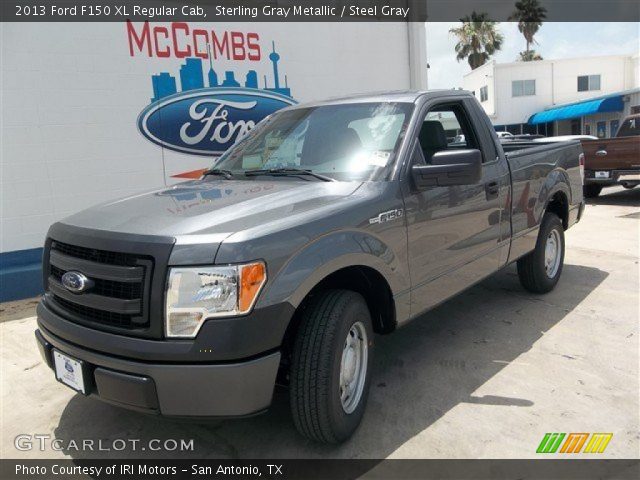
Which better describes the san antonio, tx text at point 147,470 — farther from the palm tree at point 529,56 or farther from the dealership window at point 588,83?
the palm tree at point 529,56

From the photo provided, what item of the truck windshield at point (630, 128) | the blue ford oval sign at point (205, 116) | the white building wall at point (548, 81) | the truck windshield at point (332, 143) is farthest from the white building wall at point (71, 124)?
the white building wall at point (548, 81)

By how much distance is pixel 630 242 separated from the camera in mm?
7645

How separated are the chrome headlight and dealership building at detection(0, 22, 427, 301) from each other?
4.02 metres

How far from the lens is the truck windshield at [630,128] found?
12547 mm

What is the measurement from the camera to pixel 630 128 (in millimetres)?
12703

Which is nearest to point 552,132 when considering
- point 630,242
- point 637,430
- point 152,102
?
point 630,242

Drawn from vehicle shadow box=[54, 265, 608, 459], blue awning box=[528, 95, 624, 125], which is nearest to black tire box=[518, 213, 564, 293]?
vehicle shadow box=[54, 265, 608, 459]

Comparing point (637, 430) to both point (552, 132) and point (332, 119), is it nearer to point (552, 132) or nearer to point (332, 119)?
point (332, 119)

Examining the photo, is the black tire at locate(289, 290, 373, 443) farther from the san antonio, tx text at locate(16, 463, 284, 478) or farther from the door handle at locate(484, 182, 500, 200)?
the door handle at locate(484, 182, 500, 200)

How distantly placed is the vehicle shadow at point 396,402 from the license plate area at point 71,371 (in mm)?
530

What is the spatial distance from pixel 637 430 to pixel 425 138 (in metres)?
2.23

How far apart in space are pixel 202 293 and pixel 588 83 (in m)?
37.6

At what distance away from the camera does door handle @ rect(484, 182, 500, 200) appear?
4.09 metres

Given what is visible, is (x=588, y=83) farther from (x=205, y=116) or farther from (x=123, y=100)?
(x=123, y=100)
